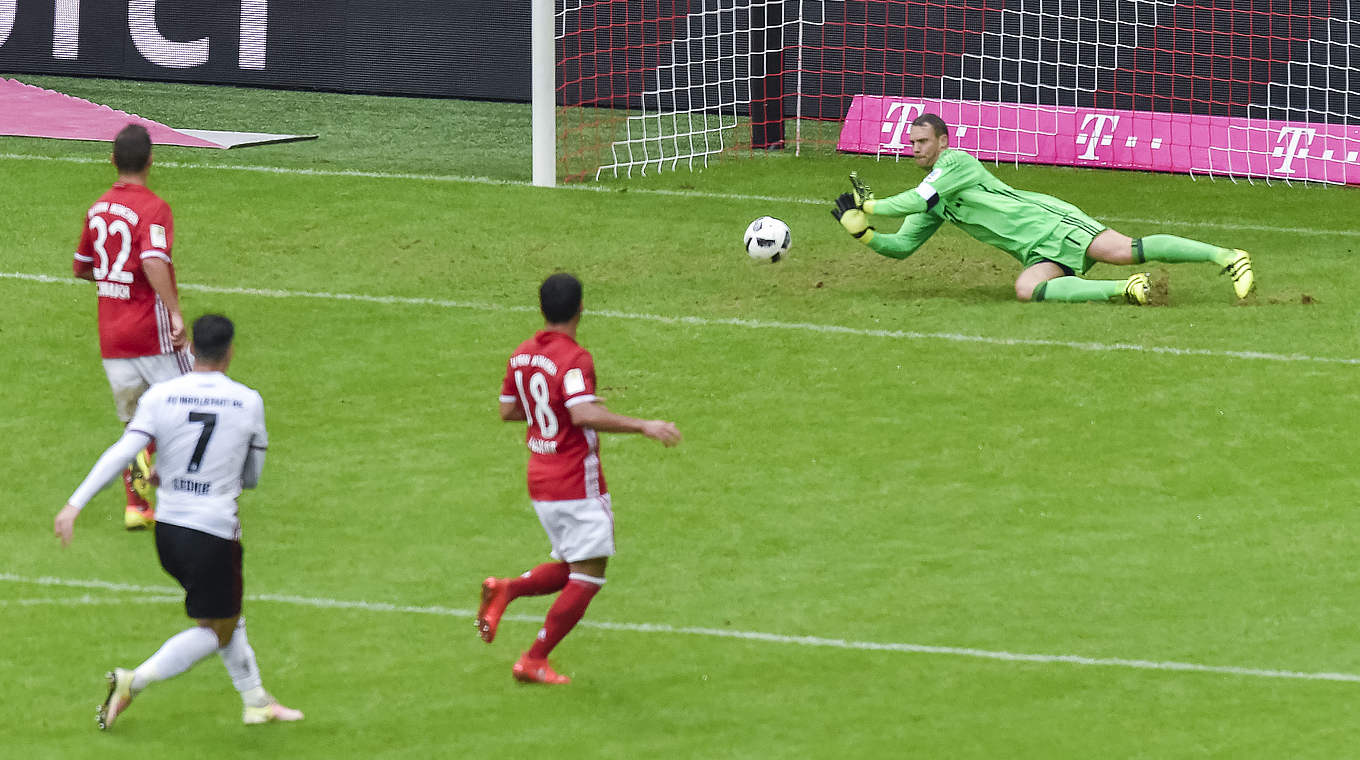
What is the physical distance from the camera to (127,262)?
29.9ft

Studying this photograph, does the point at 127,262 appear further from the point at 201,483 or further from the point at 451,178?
the point at 451,178

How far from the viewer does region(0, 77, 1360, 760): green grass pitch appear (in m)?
7.38

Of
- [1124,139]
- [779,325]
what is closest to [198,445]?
[779,325]

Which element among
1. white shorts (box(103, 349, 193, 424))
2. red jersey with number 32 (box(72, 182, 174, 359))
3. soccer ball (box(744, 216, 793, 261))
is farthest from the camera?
soccer ball (box(744, 216, 793, 261))

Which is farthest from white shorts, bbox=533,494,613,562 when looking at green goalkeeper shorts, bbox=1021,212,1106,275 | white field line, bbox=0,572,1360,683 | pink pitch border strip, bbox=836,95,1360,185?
pink pitch border strip, bbox=836,95,1360,185

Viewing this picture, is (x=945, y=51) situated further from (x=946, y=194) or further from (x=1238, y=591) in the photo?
(x=1238, y=591)

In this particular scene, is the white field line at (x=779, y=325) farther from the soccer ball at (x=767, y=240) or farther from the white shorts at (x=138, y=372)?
the white shorts at (x=138, y=372)

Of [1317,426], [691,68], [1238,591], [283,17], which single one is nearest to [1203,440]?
[1317,426]

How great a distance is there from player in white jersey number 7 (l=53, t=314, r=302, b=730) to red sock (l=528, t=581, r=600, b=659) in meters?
1.17

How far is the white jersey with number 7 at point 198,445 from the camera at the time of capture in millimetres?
6797

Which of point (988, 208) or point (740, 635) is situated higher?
point (988, 208)

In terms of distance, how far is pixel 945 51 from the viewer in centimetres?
2112

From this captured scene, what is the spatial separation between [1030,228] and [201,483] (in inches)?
309

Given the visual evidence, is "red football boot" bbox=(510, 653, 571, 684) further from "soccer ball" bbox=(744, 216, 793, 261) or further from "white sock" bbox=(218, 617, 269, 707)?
"soccer ball" bbox=(744, 216, 793, 261)
